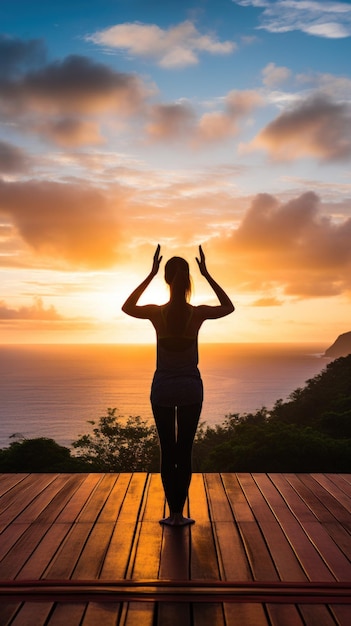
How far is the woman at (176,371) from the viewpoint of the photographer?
3771 mm

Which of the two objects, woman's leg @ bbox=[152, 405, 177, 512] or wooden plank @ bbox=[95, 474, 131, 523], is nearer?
woman's leg @ bbox=[152, 405, 177, 512]

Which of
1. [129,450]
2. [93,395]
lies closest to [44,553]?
[129,450]

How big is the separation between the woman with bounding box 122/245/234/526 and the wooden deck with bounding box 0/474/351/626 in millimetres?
442

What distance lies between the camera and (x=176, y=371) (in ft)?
12.4

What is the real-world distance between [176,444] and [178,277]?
1116 millimetres

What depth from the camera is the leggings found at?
12.4ft

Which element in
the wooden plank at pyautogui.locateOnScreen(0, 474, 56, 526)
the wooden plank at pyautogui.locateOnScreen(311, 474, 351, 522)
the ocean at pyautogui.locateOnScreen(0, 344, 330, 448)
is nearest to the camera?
the wooden plank at pyautogui.locateOnScreen(0, 474, 56, 526)

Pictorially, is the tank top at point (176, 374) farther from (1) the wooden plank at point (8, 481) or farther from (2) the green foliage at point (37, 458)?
(2) the green foliage at point (37, 458)

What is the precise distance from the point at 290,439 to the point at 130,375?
114m

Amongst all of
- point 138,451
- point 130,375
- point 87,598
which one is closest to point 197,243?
point 87,598

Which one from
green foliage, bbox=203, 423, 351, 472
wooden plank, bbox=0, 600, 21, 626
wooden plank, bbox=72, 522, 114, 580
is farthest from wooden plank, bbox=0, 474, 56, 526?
green foliage, bbox=203, 423, 351, 472

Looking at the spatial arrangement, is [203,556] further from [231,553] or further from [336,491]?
[336,491]

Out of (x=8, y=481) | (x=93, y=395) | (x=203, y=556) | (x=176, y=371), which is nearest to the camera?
(x=203, y=556)

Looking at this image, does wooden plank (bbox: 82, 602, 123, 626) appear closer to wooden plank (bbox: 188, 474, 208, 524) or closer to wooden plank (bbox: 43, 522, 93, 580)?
wooden plank (bbox: 43, 522, 93, 580)
